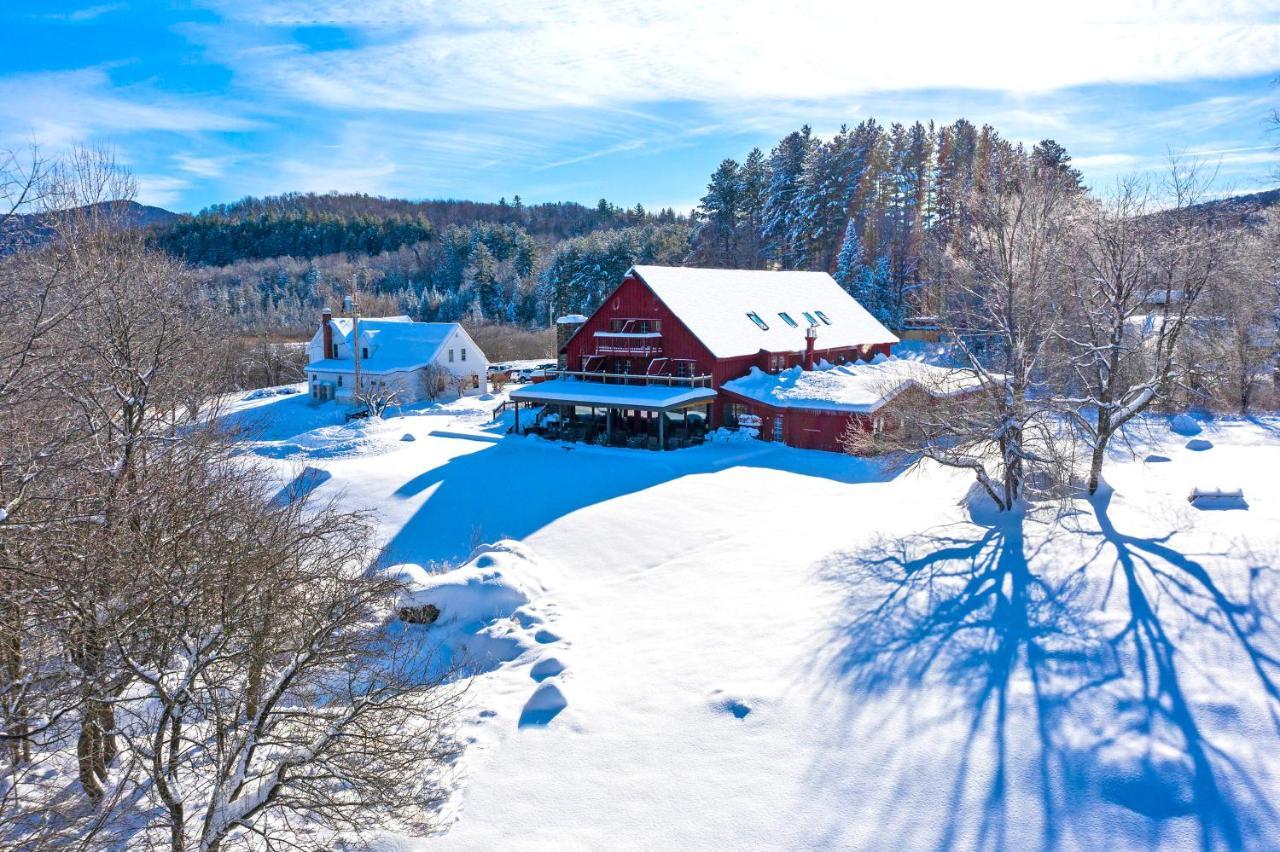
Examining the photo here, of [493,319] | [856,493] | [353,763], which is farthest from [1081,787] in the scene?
[493,319]

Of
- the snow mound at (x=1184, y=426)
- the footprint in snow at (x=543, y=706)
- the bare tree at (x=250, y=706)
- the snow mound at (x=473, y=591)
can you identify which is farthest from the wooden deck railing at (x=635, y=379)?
the bare tree at (x=250, y=706)

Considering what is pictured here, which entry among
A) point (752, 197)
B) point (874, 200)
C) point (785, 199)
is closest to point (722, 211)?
point (752, 197)

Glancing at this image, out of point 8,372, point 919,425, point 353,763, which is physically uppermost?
point 8,372

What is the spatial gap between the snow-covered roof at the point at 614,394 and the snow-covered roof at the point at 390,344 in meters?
16.8

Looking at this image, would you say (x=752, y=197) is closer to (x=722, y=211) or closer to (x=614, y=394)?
(x=722, y=211)

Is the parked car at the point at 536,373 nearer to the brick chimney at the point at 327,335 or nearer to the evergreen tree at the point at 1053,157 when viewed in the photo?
the brick chimney at the point at 327,335

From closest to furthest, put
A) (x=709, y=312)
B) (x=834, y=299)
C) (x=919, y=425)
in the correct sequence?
(x=919, y=425) < (x=709, y=312) < (x=834, y=299)

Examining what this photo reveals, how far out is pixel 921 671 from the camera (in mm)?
12523

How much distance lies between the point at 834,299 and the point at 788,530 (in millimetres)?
27382

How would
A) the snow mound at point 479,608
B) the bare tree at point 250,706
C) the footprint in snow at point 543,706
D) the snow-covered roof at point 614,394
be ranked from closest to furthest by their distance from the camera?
the bare tree at point 250,706 < the footprint in snow at point 543,706 < the snow mound at point 479,608 < the snow-covered roof at point 614,394

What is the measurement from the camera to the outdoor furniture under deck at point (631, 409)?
31531 mm

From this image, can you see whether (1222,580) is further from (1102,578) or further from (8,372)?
(8,372)

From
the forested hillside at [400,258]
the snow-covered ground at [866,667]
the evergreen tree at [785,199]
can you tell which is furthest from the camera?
the forested hillside at [400,258]

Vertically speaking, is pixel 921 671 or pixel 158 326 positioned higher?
pixel 158 326
